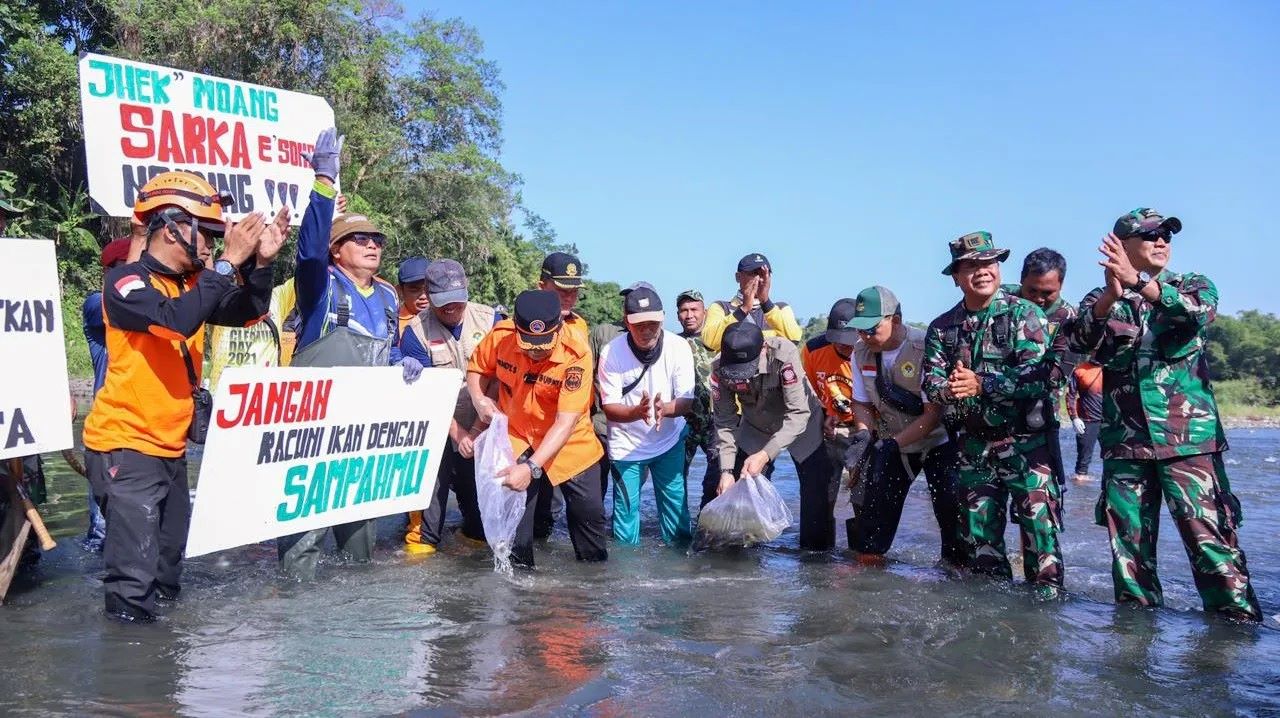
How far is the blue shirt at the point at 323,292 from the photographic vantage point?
5.09 meters

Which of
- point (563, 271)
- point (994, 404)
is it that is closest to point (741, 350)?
point (563, 271)

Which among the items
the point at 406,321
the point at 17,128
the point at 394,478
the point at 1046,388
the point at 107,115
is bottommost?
the point at 394,478

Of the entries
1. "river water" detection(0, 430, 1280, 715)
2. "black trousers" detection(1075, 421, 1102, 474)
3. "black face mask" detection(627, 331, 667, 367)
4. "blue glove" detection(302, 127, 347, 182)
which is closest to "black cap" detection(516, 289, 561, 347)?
"black face mask" detection(627, 331, 667, 367)

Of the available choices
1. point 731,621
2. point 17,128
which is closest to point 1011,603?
point 731,621

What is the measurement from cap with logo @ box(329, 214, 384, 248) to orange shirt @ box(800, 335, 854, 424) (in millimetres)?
3061

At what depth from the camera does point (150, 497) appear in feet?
14.6

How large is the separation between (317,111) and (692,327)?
11.3 ft

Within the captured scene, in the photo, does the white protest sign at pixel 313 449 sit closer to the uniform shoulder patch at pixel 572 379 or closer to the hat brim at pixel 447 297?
the uniform shoulder patch at pixel 572 379

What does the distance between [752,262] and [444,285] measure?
265 cm

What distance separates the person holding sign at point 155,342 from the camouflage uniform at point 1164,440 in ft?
12.9

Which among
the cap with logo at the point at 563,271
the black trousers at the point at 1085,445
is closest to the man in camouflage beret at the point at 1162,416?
the cap with logo at the point at 563,271

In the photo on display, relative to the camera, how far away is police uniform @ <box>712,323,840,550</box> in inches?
263

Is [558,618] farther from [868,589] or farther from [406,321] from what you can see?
[406,321]

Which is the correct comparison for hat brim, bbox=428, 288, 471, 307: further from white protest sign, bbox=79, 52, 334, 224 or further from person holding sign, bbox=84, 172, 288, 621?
person holding sign, bbox=84, 172, 288, 621
